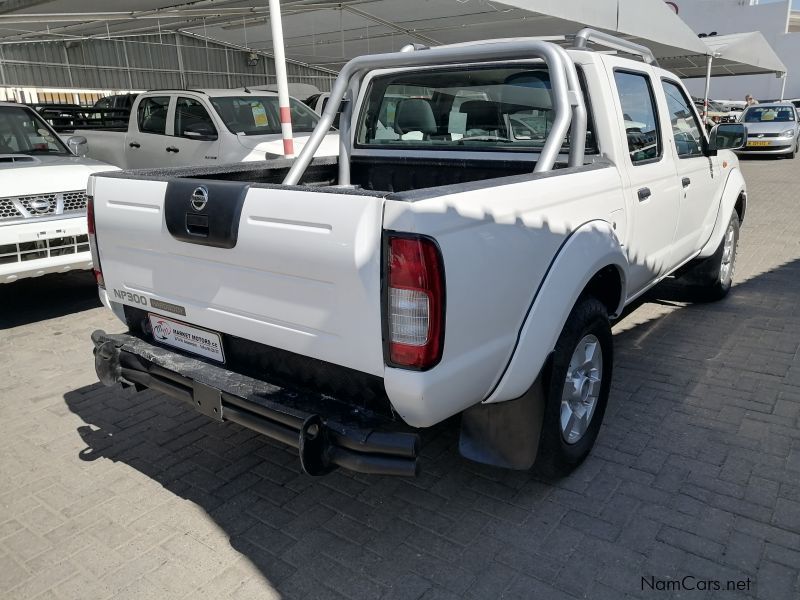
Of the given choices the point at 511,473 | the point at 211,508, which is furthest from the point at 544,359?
the point at 211,508

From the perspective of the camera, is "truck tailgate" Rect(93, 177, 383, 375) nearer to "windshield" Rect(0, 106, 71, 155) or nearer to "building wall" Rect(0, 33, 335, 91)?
"windshield" Rect(0, 106, 71, 155)

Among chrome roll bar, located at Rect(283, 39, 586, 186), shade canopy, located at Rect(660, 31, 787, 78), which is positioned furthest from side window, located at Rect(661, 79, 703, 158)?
shade canopy, located at Rect(660, 31, 787, 78)

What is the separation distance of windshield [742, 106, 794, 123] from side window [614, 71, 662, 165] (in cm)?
1794

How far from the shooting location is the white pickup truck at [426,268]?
2.13 metres

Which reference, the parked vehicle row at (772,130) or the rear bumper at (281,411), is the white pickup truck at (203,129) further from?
the parked vehicle row at (772,130)

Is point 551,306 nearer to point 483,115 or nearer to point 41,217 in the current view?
point 483,115

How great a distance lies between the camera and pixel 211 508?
116 inches

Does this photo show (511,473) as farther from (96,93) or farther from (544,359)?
(96,93)

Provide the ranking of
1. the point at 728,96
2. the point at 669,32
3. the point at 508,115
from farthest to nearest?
the point at 728,96
the point at 669,32
the point at 508,115

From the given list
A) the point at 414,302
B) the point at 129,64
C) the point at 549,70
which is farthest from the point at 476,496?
the point at 129,64

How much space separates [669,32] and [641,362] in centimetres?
1378

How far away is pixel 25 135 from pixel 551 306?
6150 mm

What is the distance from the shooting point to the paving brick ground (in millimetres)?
2475

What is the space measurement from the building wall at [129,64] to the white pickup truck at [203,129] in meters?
15.3
